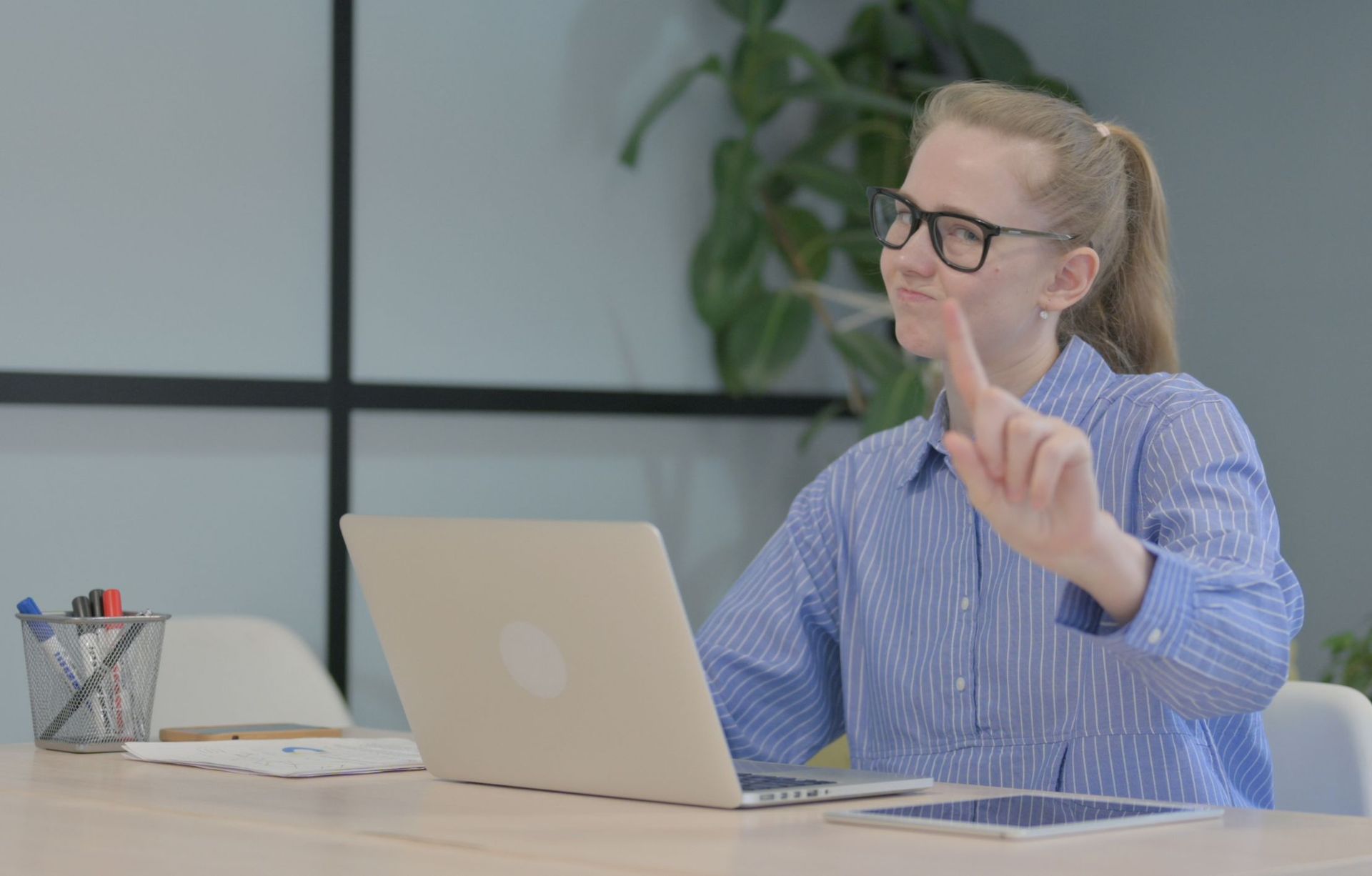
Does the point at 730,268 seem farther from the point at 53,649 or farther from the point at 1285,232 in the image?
the point at 53,649

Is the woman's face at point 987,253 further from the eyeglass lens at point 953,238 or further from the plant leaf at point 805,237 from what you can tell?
the plant leaf at point 805,237

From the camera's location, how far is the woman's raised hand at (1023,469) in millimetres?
1096

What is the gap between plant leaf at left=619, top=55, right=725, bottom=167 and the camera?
126 inches

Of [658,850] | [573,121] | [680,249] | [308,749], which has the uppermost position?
[573,121]

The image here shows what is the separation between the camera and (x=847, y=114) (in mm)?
3523

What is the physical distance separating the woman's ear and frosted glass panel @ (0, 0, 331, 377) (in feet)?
5.16

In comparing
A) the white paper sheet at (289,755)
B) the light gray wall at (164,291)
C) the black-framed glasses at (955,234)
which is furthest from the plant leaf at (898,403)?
the white paper sheet at (289,755)

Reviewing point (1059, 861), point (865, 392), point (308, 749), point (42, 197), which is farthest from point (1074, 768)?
point (865, 392)

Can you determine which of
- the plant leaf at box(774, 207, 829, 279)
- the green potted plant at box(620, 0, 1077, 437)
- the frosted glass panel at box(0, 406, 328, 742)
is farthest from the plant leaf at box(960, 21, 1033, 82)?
the frosted glass panel at box(0, 406, 328, 742)

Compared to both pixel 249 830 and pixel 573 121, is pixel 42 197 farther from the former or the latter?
pixel 249 830

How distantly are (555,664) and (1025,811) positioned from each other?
1.17 ft

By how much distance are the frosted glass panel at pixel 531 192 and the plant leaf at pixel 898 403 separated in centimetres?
46

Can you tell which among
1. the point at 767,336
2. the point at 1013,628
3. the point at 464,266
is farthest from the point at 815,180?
the point at 1013,628

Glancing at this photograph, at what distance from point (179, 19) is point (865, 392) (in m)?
1.61
